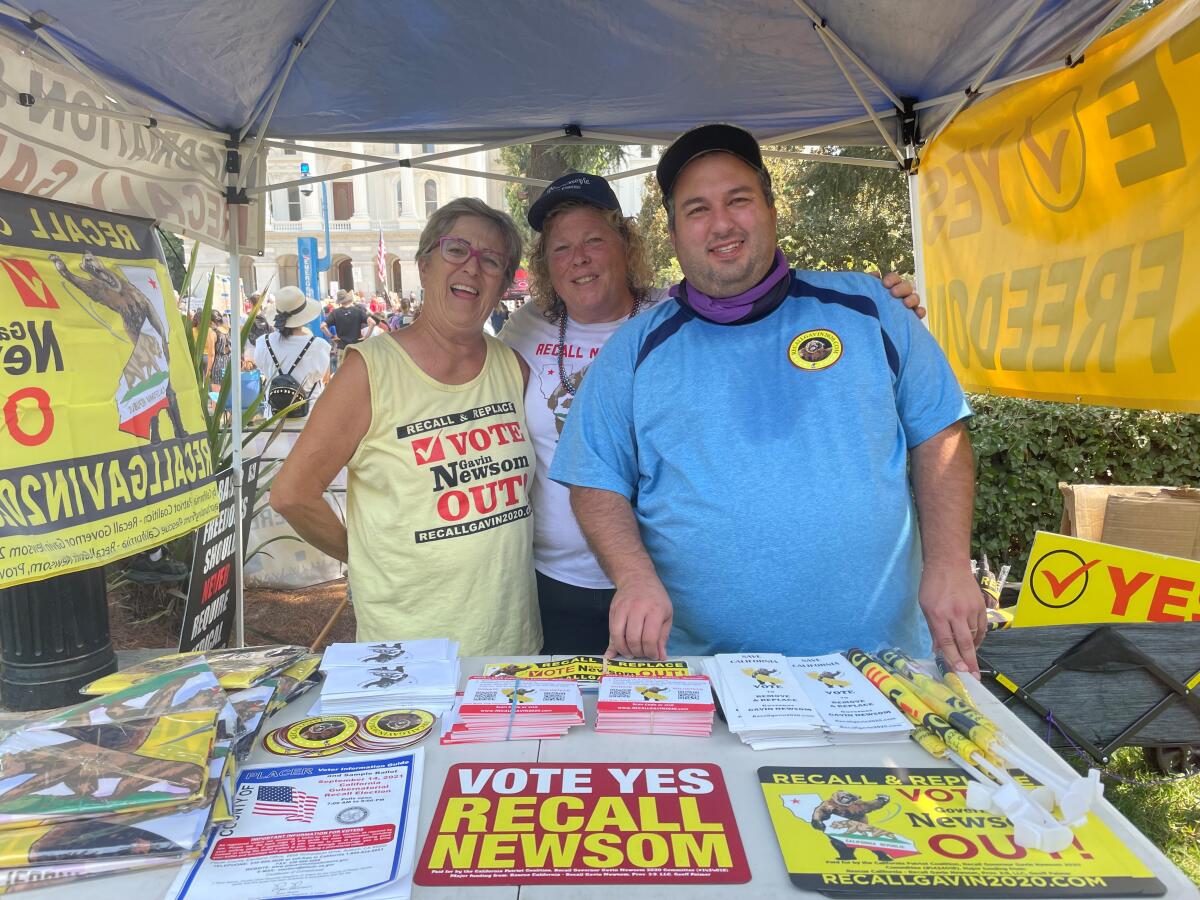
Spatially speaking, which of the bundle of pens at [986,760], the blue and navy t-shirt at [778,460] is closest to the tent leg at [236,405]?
the blue and navy t-shirt at [778,460]

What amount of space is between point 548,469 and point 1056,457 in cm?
395

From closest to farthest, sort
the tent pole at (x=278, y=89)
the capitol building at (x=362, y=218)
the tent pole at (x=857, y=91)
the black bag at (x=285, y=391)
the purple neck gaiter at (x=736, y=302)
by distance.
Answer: the purple neck gaiter at (x=736, y=302), the tent pole at (x=278, y=89), the tent pole at (x=857, y=91), the black bag at (x=285, y=391), the capitol building at (x=362, y=218)

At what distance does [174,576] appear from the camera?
4.29m

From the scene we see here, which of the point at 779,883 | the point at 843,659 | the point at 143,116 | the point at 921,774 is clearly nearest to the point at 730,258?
the point at 843,659

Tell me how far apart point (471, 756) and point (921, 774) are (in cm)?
67

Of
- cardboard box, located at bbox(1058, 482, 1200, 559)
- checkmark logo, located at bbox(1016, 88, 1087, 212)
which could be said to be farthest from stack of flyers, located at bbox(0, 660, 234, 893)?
cardboard box, located at bbox(1058, 482, 1200, 559)

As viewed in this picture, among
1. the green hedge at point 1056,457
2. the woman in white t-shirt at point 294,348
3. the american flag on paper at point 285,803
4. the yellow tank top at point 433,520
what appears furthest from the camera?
the woman in white t-shirt at point 294,348

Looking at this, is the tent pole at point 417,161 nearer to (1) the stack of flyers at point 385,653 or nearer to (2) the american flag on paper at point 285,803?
(1) the stack of flyers at point 385,653

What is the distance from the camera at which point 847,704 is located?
1338 mm

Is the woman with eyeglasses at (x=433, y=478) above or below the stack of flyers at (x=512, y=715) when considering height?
above

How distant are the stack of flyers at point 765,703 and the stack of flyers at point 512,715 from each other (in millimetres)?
259

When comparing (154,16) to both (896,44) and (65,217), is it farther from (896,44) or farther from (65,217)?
(896,44)

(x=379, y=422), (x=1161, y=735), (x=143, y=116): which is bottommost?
(x=1161, y=735)

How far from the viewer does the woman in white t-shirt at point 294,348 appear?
696cm
